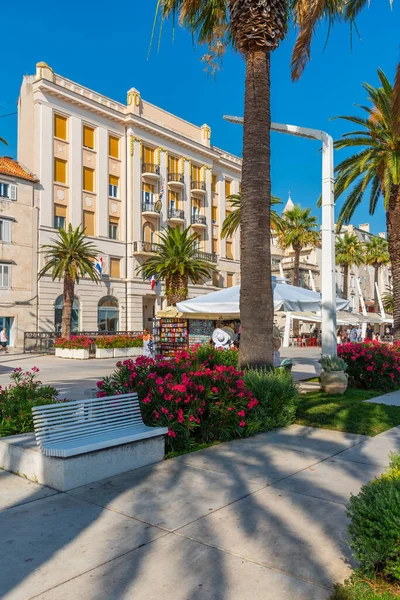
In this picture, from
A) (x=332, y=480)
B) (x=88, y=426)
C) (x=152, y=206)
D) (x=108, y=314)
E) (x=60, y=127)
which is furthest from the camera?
(x=152, y=206)

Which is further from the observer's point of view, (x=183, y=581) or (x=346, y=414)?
(x=346, y=414)

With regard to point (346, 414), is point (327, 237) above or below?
above

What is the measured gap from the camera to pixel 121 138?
4122 cm

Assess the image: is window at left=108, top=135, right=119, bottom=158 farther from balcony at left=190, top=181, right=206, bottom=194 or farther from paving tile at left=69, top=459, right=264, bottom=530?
paving tile at left=69, top=459, right=264, bottom=530

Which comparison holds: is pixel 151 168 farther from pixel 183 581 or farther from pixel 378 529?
pixel 378 529

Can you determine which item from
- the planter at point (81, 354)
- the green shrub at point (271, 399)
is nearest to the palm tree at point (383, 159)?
the green shrub at point (271, 399)

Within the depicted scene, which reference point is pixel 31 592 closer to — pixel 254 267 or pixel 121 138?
pixel 254 267

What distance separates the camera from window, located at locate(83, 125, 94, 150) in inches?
1510

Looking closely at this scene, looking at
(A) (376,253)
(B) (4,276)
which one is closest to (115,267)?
(B) (4,276)

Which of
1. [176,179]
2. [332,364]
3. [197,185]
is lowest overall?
[332,364]

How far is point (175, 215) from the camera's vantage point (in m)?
45.3

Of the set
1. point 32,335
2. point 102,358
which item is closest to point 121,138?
point 32,335

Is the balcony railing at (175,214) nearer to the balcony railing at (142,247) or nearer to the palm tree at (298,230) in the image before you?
the balcony railing at (142,247)

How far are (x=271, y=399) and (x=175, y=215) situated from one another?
38.8 m
